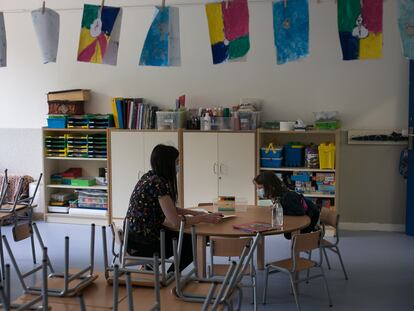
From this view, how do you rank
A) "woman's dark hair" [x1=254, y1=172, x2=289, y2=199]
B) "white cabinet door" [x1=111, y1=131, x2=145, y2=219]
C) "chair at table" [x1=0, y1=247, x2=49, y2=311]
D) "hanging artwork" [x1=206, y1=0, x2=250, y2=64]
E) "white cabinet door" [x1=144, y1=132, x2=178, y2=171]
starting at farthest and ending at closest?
"white cabinet door" [x1=111, y1=131, x2=145, y2=219]
"white cabinet door" [x1=144, y1=132, x2=178, y2=171]
"woman's dark hair" [x1=254, y1=172, x2=289, y2=199]
"hanging artwork" [x1=206, y1=0, x2=250, y2=64]
"chair at table" [x1=0, y1=247, x2=49, y2=311]

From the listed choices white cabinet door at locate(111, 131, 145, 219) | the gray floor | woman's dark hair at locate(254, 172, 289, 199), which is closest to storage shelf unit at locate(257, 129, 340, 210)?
the gray floor

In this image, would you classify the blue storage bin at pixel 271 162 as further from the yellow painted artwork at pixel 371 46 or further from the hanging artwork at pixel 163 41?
the yellow painted artwork at pixel 371 46

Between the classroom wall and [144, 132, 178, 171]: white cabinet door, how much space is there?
0.59 meters

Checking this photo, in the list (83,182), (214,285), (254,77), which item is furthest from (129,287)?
(83,182)

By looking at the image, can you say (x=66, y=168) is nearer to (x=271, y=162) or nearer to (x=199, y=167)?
(x=199, y=167)

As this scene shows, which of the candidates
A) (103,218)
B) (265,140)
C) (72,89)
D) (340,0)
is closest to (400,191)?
(265,140)

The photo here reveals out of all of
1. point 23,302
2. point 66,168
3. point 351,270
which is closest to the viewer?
point 23,302

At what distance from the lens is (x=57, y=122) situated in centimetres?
752

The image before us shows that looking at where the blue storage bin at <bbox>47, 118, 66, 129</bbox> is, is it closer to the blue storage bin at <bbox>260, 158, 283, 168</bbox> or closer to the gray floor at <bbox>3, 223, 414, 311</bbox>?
the gray floor at <bbox>3, 223, 414, 311</bbox>

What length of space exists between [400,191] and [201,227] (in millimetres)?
3602

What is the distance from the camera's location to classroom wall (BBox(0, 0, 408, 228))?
683cm

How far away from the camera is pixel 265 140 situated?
713cm

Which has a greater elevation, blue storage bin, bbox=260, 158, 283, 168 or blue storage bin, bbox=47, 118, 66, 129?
blue storage bin, bbox=47, 118, 66, 129

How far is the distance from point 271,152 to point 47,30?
307cm
